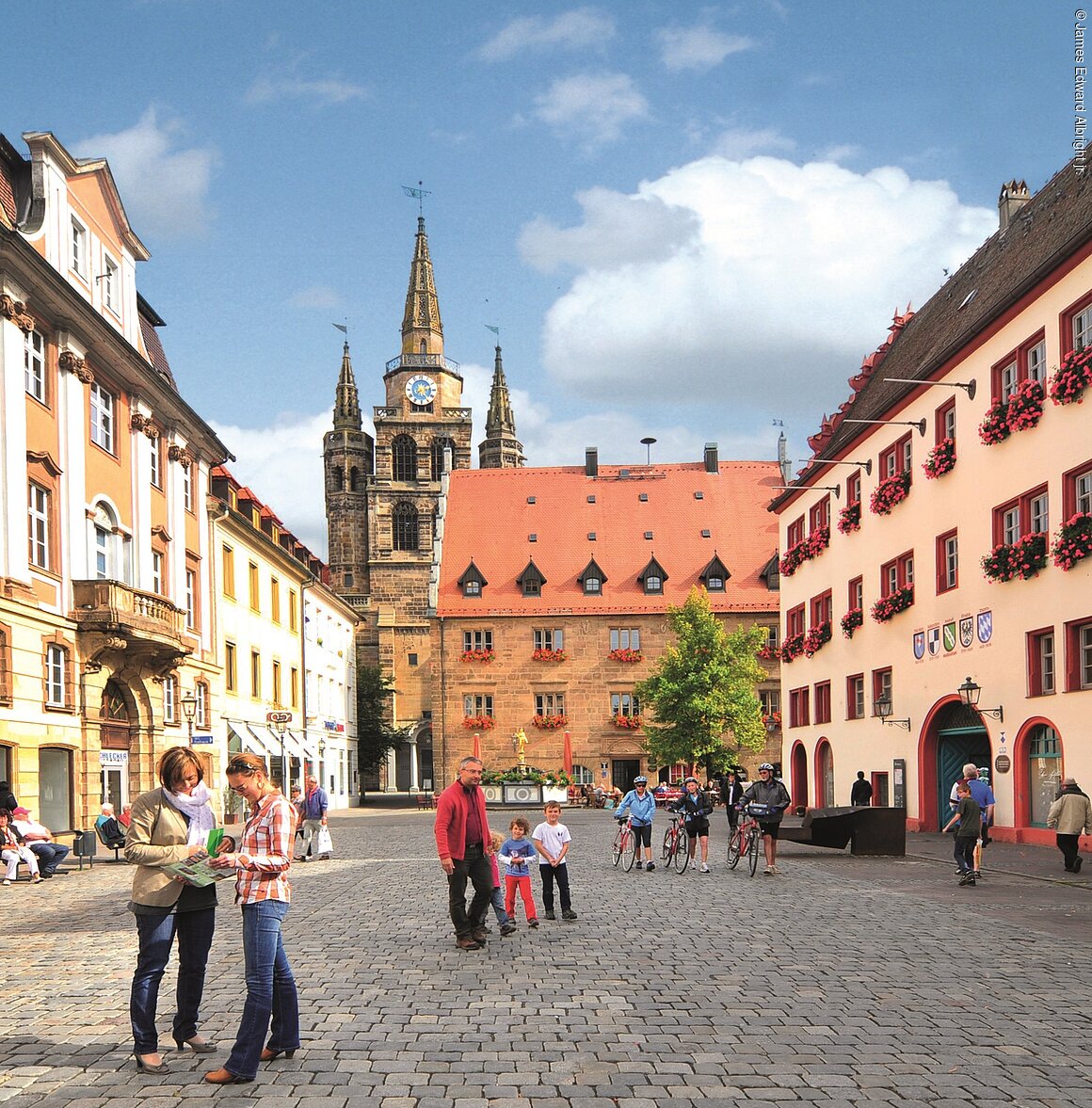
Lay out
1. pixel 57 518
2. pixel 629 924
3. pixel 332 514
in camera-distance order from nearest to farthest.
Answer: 1. pixel 629 924
2. pixel 57 518
3. pixel 332 514

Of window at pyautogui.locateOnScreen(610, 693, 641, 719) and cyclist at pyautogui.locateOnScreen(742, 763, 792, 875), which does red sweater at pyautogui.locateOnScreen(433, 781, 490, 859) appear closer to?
cyclist at pyautogui.locateOnScreen(742, 763, 792, 875)

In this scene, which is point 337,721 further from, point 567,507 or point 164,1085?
point 164,1085

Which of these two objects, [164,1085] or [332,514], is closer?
[164,1085]

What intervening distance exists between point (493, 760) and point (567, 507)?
1557 cm

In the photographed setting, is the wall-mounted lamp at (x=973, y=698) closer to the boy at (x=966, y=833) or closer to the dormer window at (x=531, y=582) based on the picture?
the boy at (x=966, y=833)

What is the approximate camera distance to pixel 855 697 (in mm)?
38094

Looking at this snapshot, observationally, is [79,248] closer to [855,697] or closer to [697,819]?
[697,819]

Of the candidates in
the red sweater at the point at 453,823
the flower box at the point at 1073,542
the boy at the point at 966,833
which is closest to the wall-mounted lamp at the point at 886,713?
the flower box at the point at 1073,542

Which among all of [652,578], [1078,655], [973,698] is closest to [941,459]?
[973,698]

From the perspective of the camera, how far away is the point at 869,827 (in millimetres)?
24234

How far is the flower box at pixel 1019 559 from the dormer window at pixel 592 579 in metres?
41.7

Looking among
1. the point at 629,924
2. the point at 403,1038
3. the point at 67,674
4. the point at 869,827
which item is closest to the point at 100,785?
the point at 67,674

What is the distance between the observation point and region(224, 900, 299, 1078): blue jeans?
705cm

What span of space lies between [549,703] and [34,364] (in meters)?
41.9
